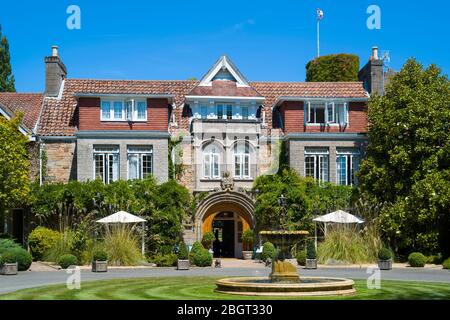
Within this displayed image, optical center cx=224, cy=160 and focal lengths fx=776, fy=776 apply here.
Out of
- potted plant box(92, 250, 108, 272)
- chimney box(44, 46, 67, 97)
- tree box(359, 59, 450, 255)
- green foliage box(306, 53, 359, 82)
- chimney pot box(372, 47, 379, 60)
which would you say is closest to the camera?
potted plant box(92, 250, 108, 272)

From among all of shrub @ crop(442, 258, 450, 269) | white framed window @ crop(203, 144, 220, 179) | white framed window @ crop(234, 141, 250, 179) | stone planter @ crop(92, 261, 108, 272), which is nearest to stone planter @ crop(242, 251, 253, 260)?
white framed window @ crop(234, 141, 250, 179)

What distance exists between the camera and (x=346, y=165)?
146 feet

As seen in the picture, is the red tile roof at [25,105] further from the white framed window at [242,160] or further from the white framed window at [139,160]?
the white framed window at [242,160]

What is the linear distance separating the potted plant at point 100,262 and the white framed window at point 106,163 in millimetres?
10299

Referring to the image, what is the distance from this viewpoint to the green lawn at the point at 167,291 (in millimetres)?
20609

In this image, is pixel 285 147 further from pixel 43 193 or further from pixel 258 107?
pixel 43 193

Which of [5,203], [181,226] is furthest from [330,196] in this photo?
[5,203]

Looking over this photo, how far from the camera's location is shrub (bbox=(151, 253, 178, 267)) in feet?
123

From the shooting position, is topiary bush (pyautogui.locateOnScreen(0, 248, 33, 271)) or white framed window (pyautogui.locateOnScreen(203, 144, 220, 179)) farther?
white framed window (pyautogui.locateOnScreen(203, 144, 220, 179))

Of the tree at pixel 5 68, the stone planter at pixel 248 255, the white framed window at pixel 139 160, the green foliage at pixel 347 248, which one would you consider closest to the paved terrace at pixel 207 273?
the green foliage at pixel 347 248

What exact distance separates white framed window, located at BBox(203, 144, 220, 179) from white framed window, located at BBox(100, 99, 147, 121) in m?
4.08

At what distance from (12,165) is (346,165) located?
18.5m

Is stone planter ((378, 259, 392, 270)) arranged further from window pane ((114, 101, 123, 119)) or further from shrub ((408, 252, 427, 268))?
window pane ((114, 101, 123, 119))

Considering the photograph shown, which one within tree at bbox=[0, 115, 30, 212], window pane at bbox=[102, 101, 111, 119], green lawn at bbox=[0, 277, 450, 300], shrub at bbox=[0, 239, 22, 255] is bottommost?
green lawn at bbox=[0, 277, 450, 300]
